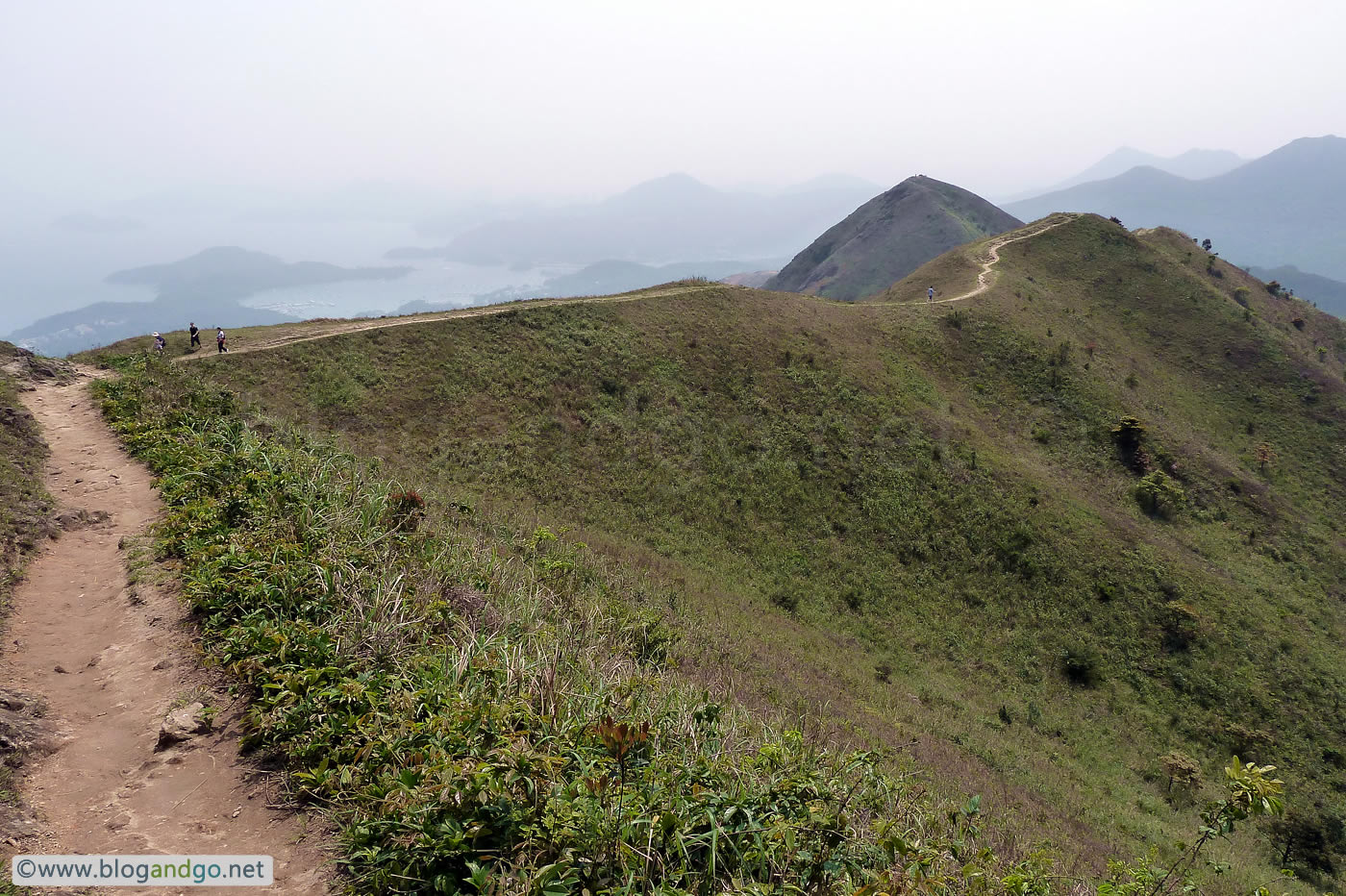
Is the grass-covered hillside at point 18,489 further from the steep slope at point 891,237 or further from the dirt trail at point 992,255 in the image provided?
the steep slope at point 891,237

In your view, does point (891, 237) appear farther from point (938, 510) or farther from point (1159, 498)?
point (938, 510)

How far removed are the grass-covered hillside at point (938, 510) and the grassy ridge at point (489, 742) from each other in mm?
5142

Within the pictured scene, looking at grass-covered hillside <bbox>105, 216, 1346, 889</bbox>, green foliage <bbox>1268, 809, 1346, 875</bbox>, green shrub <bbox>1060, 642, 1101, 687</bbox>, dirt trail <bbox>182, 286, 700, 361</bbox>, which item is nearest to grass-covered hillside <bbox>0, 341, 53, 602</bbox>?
grass-covered hillside <bbox>105, 216, 1346, 889</bbox>

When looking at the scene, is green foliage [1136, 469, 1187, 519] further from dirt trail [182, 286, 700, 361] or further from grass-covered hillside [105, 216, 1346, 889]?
dirt trail [182, 286, 700, 361]

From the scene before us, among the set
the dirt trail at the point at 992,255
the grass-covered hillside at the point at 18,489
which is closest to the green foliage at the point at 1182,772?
the grass-covered hillside at the point at 18,489

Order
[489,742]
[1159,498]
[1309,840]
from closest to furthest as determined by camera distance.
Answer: [489,742] < [1309,840] < [1159,498]

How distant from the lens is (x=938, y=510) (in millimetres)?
27562

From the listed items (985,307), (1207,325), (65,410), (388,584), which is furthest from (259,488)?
(1207,325)

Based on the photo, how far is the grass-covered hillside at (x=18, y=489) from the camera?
26.6 feet

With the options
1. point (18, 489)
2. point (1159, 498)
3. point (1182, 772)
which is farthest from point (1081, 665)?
point (18, 489)

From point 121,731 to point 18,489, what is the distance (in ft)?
26.3

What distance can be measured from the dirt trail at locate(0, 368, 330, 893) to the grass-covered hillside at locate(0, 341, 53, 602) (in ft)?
0.84

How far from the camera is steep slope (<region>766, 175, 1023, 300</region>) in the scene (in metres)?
125

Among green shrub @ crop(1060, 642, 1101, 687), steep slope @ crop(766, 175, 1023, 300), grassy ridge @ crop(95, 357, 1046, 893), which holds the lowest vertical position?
green shrub @ crop(1060, 642, 1101, 687)
